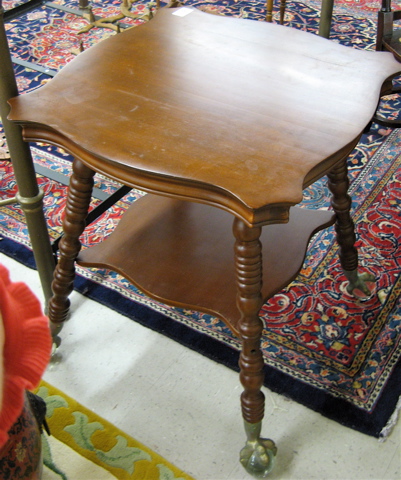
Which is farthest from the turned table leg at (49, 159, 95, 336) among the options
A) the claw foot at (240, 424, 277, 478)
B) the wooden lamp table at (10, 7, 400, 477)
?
the claw foot at (240, 424, 277, 478)

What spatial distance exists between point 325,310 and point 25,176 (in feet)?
2.44

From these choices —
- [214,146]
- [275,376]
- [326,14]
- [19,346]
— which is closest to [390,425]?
[275,376]

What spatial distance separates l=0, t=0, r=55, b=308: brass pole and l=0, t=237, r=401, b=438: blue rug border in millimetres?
162

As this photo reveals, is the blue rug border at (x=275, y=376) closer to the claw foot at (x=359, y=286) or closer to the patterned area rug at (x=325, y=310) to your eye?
the patterned area rug at (x=325, y=310)

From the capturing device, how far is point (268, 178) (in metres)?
0.85

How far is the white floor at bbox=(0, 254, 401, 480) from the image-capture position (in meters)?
1.10

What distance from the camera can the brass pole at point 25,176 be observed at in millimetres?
1047

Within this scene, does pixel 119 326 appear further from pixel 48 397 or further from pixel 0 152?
pixel 0 152

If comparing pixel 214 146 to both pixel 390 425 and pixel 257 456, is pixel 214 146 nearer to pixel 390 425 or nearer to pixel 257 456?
pixel 257 456

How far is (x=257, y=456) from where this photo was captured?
1.06 meters

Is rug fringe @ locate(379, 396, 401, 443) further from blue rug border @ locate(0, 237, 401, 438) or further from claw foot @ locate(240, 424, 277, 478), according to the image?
claw foot @ locate(240, 424, 277, 478)

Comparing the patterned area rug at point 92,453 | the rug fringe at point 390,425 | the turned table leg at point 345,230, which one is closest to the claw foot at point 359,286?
the turned table leg at point 345,230

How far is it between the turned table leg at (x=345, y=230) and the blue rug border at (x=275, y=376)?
0.74 feet

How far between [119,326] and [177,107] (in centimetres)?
58
